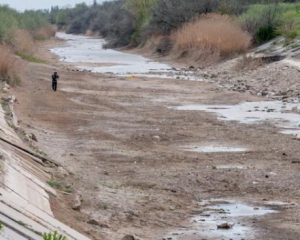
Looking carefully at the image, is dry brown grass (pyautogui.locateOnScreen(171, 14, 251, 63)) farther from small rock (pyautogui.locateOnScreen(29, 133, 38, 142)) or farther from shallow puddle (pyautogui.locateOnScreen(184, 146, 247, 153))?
small rock (pyautogui.locateOnScreen(29, 133, 38, 142))

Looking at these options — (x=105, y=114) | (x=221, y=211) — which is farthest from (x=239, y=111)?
(x=221, y=211)

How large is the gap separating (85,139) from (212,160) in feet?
12.3

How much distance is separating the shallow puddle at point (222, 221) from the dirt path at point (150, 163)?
0.40 feet

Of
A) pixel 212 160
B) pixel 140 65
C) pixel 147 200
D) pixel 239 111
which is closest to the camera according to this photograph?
pixel 147 200

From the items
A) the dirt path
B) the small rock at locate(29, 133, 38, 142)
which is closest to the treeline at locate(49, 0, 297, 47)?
the dirt path

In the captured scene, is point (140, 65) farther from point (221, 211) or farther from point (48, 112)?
point (221, 211)

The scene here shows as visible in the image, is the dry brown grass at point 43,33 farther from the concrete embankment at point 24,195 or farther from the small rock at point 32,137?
the concrete embankment at point 24,195

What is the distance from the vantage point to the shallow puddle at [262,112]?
22.6 m

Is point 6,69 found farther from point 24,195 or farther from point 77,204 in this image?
point 24,195

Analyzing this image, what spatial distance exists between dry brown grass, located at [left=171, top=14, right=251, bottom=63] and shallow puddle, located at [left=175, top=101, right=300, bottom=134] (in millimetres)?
23723

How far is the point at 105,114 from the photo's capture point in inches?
977

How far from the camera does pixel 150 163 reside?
53.2ft

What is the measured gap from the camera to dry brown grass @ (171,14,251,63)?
52312 mm

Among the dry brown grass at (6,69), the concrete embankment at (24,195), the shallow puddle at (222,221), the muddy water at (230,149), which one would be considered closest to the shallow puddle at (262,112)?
the muddy water at (230,149)
